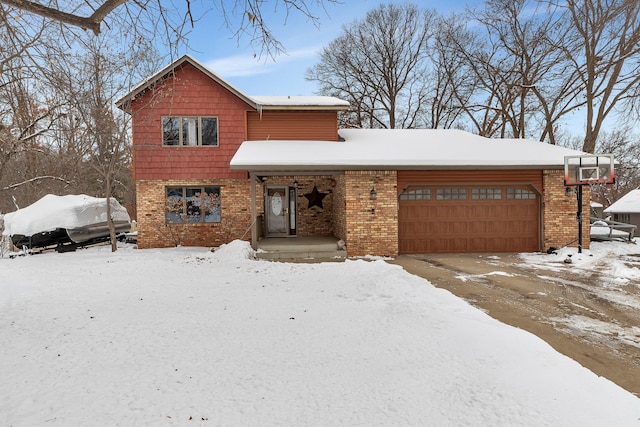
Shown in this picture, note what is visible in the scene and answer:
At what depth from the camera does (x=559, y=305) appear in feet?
19.3

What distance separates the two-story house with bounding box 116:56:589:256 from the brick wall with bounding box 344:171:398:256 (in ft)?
0.11

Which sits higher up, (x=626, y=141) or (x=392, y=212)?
(x=626, y=141)

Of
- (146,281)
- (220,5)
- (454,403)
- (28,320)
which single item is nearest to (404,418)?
(454,403)

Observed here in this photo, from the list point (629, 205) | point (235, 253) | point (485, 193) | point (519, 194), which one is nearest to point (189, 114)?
point (235, 253)

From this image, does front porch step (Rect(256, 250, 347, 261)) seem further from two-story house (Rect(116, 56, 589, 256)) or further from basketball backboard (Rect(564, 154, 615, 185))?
basketball backboard (Rect(564, 154, 615, 185))

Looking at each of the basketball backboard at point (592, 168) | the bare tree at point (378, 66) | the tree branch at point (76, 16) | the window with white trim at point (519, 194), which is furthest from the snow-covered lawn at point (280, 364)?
the bare tree at point (378, 66)

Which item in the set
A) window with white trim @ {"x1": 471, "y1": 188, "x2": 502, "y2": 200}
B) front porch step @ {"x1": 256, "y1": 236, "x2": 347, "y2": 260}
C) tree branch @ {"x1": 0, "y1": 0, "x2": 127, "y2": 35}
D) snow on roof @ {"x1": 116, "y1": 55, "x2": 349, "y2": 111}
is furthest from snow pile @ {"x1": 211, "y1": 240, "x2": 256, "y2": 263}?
window with white trim @ {"x1": 471, "y1": 188, "x2": 502, "y2": 200}

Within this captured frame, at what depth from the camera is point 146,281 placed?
7.32 metres

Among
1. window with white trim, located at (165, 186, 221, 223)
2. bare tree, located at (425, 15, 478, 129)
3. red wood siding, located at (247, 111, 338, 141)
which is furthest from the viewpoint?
bare tree, located at (425, 15, 478, 129)

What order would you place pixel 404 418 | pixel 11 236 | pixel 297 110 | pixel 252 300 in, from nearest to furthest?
1. pixel 404 418
2. pixel 252 300
3. pixel 11 236
4. pixel 297 110

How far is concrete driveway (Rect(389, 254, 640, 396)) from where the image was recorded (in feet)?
13.0

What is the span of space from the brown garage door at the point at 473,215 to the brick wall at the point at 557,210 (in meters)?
0.26

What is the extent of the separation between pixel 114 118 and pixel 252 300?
36.0 ft

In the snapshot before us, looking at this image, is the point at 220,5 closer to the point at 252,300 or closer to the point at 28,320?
the point at 252,300
